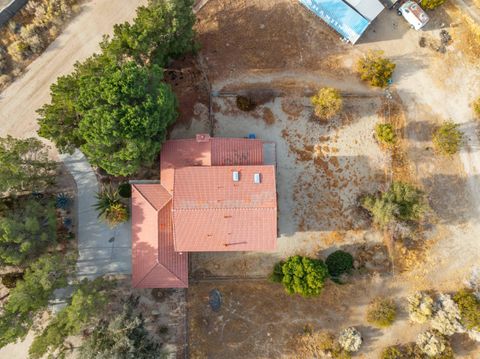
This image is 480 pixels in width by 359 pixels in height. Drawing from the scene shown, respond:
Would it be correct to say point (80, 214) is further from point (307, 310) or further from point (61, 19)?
point (307, 310)

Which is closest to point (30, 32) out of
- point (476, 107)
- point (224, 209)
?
point (224, 209)

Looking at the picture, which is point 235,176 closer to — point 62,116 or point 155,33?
point 155,33

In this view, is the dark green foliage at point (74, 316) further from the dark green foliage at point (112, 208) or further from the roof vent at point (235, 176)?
the roof vent at point (235, 176)

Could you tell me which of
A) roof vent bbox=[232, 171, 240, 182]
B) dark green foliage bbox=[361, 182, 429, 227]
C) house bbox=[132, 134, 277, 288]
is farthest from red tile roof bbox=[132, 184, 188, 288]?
dark green foliage bbox=[361, 182, 429, 227]

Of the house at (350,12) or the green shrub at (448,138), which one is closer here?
the green shrub at (448,138)

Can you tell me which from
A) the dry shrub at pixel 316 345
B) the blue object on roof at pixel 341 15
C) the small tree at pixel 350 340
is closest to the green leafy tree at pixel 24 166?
the dry shrub at pixel 316 345

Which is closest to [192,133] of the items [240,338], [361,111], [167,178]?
[167,178]

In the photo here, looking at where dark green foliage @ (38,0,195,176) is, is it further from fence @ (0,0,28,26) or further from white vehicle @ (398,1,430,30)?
white vehicle @ (398,1,430,30)
